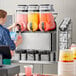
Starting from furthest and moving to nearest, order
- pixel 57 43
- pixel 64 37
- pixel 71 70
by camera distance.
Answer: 1. pixel 57 43
2. pixel 64 37
3. pixel 71 70

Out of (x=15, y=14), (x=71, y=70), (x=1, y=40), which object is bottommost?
(x=71, y=70)

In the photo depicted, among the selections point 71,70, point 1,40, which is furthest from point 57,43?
point 71,70

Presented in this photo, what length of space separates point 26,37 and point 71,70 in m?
2.40

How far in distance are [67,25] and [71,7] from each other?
55cm

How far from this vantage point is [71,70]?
1.96 metres

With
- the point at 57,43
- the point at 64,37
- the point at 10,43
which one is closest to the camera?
the point at 10,43

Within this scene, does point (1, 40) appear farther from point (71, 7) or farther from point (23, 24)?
point (71, 7)

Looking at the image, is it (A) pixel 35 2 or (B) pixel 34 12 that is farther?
(A) pixel 35 2

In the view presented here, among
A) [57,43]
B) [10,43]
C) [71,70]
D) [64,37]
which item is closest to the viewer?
[71,70]

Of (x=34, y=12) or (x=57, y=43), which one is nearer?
(x=34, y=12)

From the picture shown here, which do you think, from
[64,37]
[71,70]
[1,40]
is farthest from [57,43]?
[71,70]

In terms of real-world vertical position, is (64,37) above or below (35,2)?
below

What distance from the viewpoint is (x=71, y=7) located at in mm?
4609

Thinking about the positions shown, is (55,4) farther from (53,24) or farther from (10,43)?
(10,43)
